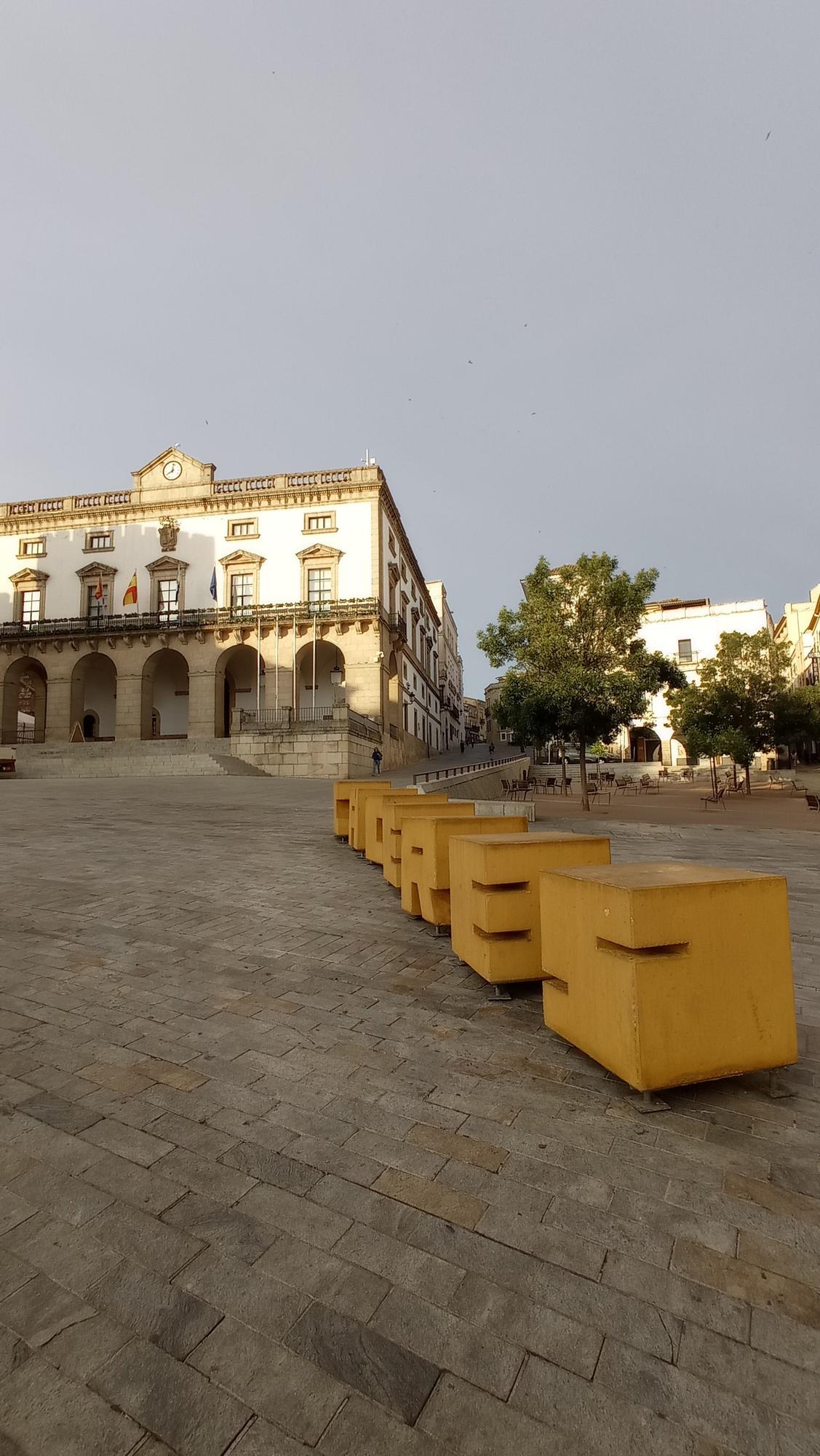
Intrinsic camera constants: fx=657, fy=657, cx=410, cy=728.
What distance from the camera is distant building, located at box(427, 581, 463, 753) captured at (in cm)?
6066

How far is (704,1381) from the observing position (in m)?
1.52

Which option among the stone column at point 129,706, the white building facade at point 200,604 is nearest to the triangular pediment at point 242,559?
the white building facade at point 200,604

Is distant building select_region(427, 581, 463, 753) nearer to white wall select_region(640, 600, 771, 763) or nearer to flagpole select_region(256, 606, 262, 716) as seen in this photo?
white wall select_region(640, 600, 771, 763)

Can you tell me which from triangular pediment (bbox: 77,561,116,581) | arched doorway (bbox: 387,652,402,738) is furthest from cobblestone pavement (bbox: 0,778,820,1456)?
triangular pediment (bbox: 77,561,116,581)

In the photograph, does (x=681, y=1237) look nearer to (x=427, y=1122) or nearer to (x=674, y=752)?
(x=427, y=1122)

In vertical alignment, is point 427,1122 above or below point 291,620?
below

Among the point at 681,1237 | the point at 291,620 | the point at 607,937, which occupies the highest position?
the point at 291,620

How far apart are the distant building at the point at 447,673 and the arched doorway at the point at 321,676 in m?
23.6

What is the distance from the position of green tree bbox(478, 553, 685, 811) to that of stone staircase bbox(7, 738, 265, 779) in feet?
37.8

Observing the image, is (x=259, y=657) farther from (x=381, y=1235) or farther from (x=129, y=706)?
(x=381, y=1235)

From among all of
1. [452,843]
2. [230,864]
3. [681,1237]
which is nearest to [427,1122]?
[681,1237]

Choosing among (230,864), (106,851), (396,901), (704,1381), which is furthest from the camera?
(106,851)

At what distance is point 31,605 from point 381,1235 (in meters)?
40.6

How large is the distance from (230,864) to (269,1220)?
257 inches
